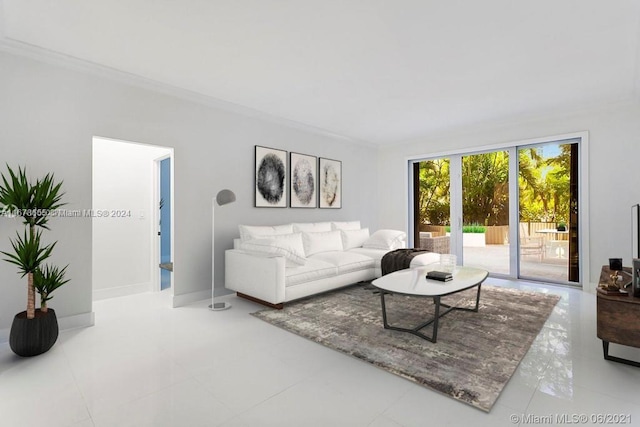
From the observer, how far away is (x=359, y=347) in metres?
2.72

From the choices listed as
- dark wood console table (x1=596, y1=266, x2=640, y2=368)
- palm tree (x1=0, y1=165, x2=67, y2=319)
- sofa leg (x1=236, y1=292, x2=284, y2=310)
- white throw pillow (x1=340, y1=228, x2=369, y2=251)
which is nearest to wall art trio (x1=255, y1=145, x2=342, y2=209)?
white throw pillow (x1=340, y1=228, x2=369, y2=251)

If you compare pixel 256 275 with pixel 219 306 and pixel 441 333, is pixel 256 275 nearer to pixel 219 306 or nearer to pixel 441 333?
pixel 219 306

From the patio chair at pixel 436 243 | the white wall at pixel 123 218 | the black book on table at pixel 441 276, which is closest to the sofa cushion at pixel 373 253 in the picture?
the patio chair at pixel 436 243

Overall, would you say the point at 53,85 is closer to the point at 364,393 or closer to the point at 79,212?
the point at 79,212

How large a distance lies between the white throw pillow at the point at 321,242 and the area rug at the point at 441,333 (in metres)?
0.82

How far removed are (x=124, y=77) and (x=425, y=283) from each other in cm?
384

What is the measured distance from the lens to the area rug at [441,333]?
7.36 ft

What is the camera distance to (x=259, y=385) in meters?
2.18

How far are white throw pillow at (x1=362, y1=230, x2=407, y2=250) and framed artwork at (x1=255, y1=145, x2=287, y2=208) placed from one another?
1629mm

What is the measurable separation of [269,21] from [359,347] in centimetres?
274

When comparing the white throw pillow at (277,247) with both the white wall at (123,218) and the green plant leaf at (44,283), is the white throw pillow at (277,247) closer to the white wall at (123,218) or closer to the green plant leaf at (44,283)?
the white wall at (123,218)

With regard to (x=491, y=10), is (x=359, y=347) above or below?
below

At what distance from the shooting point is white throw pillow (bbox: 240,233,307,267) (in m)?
3.97

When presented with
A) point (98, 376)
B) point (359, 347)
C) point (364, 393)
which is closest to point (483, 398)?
point (364, 393)
